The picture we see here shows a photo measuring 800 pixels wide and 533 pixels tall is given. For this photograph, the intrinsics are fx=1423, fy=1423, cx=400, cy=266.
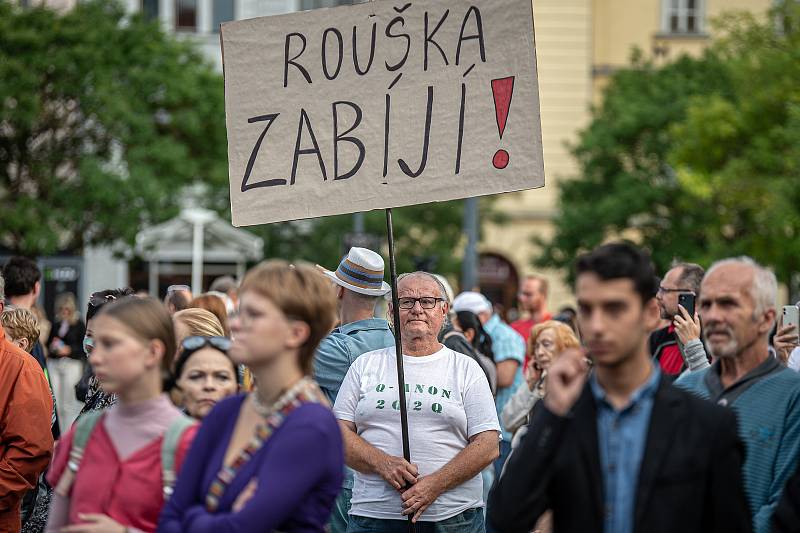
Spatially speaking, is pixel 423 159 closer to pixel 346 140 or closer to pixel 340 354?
pixel 346 140

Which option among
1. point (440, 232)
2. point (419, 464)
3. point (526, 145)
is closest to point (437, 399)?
point (419, 464)

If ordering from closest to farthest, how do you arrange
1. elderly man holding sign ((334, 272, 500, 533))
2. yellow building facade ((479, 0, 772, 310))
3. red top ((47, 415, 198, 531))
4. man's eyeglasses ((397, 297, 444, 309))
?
red top ((47, 415, 198, 531)) < elderly man holding sign ((334, 272, 500, 533)) < man's eyeglasses ((397, 297, 444, 309)) < yellow building facade ((479, 0, 772, 310))

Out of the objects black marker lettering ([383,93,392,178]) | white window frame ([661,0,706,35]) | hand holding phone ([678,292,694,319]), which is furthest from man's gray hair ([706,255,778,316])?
white window frame ([661,0,706,35])

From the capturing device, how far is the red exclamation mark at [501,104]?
644cm

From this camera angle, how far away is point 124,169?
91.7ft

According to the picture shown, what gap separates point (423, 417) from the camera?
6500mm

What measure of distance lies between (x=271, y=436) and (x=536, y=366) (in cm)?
524

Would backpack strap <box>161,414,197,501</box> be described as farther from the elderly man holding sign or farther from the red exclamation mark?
the red exclamation mark

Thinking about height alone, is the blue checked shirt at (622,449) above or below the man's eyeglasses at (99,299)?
below

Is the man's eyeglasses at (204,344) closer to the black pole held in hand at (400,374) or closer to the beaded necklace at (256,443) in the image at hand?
the beaded necklace at (256,443)

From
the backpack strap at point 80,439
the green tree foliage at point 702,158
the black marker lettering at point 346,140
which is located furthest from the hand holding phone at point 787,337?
the green tree foliage at point 702,158

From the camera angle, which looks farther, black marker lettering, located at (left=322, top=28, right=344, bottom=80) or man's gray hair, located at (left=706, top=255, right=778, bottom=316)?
black marker lettering, located at (left=322, top=28, right=344, bottom=80)

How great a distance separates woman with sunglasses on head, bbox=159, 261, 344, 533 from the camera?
13.0 feet

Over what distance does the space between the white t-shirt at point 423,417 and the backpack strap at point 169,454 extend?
7.43ft
